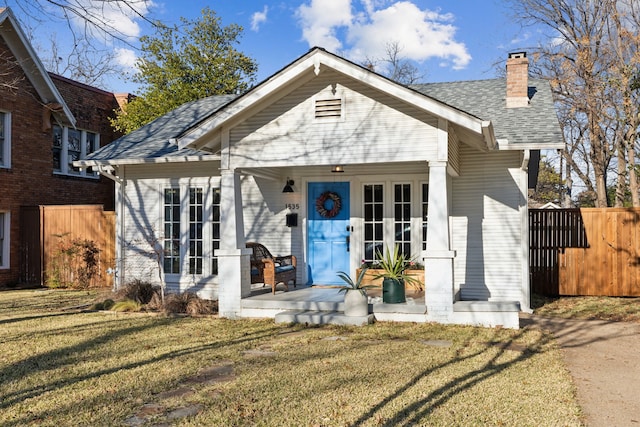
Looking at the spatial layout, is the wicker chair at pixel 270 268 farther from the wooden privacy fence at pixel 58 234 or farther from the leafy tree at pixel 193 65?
the leafy tree at pixel 193 65

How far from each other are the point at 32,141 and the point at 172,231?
6.08 meters

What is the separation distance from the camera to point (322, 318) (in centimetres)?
839

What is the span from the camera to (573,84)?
1973cm

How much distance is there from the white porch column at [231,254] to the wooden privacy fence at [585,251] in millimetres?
6641

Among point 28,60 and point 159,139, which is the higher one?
point 28,60

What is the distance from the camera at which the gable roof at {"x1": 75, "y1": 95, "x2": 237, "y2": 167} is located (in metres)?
11.4

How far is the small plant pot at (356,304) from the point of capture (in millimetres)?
8312

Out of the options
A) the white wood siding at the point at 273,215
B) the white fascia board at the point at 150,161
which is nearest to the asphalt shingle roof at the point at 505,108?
the white wood siding at the point at 273,215

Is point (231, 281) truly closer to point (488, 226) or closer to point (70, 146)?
point (488, 226)

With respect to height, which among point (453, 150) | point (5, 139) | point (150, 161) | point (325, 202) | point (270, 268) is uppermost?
point (5, 139)

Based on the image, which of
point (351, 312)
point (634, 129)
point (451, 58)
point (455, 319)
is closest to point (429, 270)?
point (455, 319)

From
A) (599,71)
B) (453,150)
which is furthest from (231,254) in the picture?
(599,71)

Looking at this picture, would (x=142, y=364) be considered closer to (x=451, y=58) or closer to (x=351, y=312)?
(x=351, y=312)

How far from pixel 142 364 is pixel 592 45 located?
752 inches
